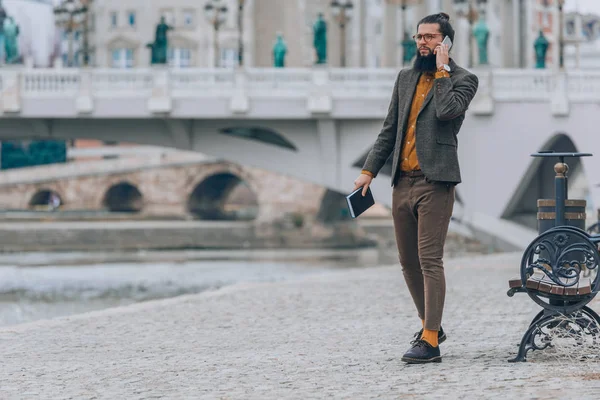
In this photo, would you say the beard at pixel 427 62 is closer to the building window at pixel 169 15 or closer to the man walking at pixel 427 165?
the man walking at pixel 427 165

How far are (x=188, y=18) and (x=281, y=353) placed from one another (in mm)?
66353

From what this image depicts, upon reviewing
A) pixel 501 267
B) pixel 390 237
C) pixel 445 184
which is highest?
pixel 445 184

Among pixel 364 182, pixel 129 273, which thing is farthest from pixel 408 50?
pixel 364 182

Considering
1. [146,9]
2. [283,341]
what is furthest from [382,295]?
[146,9]

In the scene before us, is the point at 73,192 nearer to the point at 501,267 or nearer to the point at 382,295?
the point at 501,267

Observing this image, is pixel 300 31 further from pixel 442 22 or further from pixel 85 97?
pixel 442 22

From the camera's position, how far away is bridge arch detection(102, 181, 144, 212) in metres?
66.0

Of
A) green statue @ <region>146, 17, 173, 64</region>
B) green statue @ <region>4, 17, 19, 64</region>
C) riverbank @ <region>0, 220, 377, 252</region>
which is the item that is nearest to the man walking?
green statue @ <region>146, 17, 173, 64</region>

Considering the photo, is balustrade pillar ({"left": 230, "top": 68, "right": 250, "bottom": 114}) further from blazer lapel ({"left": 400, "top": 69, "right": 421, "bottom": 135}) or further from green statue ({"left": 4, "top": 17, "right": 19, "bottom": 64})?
blazer lapel ({"left": 400, "top": 69, "right": 421, "bottom": 135})

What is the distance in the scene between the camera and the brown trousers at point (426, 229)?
7.39m

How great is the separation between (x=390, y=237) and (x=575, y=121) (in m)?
25.7

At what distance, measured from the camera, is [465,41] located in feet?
190

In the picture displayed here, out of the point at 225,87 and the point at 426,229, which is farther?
the point at 225,87

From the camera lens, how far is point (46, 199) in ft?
225
